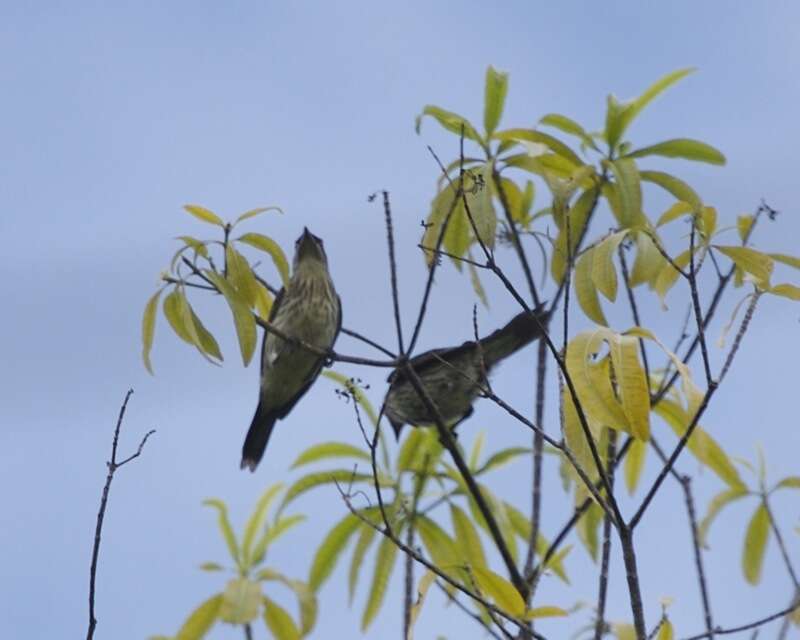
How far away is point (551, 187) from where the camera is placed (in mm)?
4434

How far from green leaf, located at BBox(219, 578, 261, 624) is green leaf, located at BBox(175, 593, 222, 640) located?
4 centimetres

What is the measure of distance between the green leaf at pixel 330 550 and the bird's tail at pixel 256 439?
2201mm

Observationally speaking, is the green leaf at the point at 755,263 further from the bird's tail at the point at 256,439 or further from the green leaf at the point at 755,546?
the bird's tail at the point at 256,439

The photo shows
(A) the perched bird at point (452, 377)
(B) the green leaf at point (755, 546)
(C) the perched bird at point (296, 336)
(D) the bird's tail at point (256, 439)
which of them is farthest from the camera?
(D) the bird's tail at point (256, 439)

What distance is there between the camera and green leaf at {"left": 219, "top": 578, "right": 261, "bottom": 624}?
4859mm

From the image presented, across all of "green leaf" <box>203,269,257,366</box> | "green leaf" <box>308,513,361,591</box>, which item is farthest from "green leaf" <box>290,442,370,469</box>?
"green leaf" <box>203,269,257,366</box>

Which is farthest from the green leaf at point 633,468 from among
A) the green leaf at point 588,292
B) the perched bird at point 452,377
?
the green leaf at point 588,292

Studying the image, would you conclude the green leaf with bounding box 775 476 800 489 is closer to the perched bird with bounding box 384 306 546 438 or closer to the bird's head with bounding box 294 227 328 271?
the perched bird with bounding box 384 306 546 438

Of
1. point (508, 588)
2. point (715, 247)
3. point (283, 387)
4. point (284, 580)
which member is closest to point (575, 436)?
point (508, 588)

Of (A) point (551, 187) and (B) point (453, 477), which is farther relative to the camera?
(B) point (453, 477)

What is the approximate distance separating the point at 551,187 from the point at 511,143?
299 millimetres

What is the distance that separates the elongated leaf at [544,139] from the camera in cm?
457

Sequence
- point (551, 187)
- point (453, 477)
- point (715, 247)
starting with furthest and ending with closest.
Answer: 1. point (453, 477)
2. point (551, 187)
3. point (715, 247)

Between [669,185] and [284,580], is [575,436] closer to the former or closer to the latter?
[669,185]
